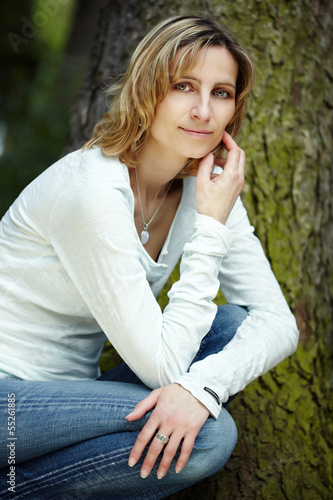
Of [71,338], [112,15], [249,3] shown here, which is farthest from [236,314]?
[112,15]

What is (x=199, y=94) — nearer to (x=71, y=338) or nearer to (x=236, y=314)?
(x=236, y=314)

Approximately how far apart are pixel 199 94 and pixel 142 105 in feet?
0.57

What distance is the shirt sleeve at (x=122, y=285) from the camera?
142 centimetres

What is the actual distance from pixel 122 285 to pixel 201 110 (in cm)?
59

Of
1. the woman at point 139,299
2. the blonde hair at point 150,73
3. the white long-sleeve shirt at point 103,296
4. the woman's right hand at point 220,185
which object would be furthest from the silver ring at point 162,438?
the blonde hair at point 150,73

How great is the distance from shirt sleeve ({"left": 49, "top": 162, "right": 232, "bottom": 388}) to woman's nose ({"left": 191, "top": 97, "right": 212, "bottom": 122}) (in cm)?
32

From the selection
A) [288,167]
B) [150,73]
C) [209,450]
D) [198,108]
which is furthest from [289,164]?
[209,450]

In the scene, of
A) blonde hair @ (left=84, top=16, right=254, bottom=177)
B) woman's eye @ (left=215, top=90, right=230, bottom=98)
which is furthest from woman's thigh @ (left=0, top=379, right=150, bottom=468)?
woman's eye @ (left=215, top=90, right=230, bottom=98)

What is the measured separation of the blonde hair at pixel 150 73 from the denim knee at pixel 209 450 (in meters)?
0.80

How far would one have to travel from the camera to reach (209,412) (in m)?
1.42

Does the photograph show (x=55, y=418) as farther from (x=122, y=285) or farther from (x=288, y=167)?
(x=288, y=167)

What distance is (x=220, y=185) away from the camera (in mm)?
1673

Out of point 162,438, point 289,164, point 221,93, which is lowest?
point 162,438

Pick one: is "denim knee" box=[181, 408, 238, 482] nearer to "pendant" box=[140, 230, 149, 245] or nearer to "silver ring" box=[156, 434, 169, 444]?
"silver ring" box=[156, 434, 169, 444]
